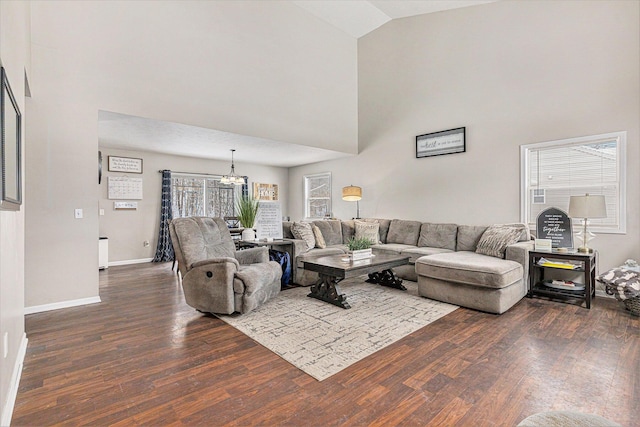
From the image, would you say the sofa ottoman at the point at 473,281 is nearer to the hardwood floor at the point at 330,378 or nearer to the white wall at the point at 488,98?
the hardwood floor at the point at 330,378

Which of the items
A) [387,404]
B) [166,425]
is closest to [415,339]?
[387,404]

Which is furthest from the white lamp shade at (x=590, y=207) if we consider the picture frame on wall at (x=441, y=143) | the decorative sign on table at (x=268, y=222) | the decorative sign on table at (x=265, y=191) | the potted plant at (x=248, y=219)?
the decorative sign on table at (x=265, y=191)

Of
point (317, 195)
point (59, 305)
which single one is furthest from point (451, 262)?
point (317, 195)

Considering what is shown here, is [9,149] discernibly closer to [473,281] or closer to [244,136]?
[244,136]

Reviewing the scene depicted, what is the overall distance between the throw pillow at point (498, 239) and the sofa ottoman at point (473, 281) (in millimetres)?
167

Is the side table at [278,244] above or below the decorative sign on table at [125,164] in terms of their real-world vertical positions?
below

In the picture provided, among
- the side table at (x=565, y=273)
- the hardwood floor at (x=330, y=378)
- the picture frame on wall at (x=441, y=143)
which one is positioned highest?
the picture frame on wall at (x=441, y=143)

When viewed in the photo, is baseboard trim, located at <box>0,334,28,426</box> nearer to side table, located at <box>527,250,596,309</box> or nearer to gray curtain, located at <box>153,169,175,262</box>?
gray curtain, located at <box>153,169,175,262</box>

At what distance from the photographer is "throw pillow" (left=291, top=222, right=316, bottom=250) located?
4.83 meters

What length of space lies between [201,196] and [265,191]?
5.42 feet

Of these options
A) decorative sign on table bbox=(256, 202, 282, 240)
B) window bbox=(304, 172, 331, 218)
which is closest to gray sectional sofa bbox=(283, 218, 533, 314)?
decorative sign on table bbox=(256, 202, 282, 240)

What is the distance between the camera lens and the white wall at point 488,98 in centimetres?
373

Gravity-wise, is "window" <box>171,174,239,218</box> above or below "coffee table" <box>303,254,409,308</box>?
above

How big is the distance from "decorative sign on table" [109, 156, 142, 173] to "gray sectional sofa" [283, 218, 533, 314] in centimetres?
361
